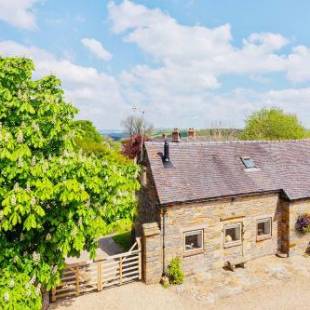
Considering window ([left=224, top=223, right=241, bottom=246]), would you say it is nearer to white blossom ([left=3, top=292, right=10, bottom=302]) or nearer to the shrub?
the shrub

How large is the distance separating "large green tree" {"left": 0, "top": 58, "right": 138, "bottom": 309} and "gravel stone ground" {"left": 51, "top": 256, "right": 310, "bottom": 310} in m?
4.47

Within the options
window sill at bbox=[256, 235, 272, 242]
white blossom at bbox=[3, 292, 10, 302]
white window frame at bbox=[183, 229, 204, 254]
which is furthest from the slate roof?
white blossom at bbox=[3, 292, 10, 302]

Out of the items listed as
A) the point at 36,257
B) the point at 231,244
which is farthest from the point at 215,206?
the point at 36,257

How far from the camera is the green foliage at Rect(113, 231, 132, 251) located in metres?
22.1

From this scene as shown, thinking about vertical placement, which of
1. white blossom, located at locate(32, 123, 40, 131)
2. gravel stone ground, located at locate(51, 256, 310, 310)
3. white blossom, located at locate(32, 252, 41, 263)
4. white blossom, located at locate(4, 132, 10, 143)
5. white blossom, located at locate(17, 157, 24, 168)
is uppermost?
white blossom, located at locate(32, 123, 40, 131)

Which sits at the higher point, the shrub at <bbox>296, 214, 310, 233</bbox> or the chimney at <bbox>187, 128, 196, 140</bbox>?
the chimney at <bbox>187, 128, 196, 140</bbox>

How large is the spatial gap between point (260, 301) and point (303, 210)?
7.47 m

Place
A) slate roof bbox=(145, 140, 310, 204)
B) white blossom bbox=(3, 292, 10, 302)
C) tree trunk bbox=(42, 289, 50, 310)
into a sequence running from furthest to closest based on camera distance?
slate roof bbox=(145, 140, 310, 204) < tree trunk bbox=(42, 289, 50, 310) < white blossom bbox=(3, 292, 10, 302)

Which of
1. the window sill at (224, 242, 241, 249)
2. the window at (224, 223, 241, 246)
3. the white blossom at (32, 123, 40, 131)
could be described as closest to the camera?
the white blossom at (32, 123, 40, 131)

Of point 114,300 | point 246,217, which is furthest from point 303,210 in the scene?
point 114,300

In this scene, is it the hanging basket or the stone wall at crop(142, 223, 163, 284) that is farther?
the hanging basket

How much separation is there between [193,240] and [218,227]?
5.29ft

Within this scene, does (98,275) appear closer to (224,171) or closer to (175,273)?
(175,273)

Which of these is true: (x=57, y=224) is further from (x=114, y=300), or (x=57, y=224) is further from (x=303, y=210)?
(x=303, y=210)
